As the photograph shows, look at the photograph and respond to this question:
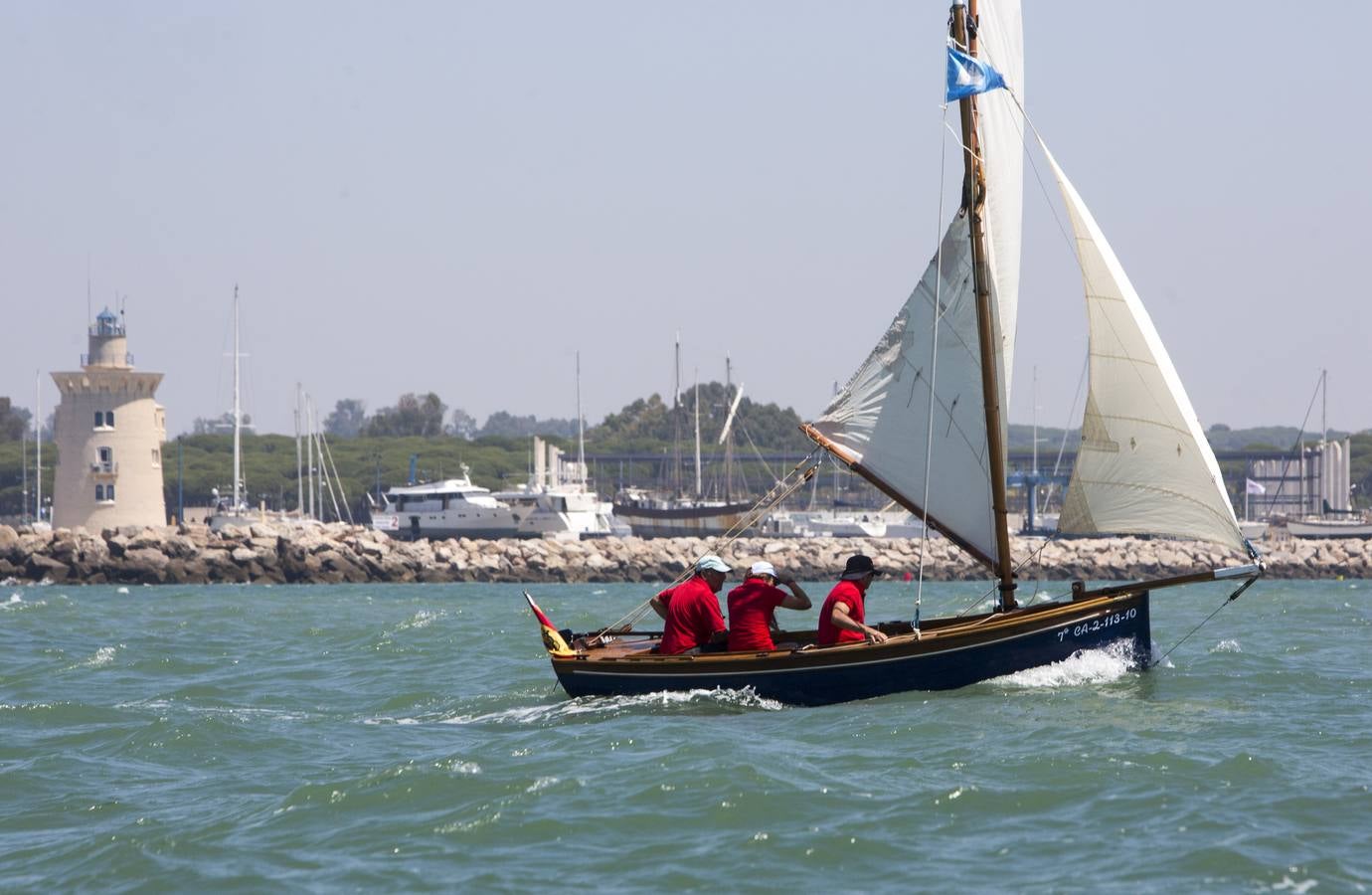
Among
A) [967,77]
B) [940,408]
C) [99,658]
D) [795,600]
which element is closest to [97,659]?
[99,658]

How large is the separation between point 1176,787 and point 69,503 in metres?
63.9

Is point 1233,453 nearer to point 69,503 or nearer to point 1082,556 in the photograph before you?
point 1082,556

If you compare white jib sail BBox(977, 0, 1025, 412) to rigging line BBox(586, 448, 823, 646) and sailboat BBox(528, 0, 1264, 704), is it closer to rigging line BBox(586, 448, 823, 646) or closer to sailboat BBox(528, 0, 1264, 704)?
sailboat BBox(528, 0, 1264, 704)

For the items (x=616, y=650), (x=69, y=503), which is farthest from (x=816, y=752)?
(x=69, y=503)

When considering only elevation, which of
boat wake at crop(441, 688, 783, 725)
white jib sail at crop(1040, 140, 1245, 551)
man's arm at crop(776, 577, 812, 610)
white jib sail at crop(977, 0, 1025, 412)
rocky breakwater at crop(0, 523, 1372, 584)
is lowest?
rocky breakwater at crop(0, 523, 1372, 584)

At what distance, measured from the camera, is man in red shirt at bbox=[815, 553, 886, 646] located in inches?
719

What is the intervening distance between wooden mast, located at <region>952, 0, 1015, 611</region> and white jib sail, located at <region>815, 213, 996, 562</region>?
19 cm

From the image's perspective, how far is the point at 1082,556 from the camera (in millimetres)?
67875

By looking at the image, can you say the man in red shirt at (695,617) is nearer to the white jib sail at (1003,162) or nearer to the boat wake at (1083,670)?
the boat wake at (1083,670)

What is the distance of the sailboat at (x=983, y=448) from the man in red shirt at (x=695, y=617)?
43 centimetres

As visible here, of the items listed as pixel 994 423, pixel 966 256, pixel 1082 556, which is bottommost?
pixel 1082 556

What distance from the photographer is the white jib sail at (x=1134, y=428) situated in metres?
18.4

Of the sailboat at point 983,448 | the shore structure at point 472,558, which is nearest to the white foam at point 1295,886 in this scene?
the sailboat at point 983,448

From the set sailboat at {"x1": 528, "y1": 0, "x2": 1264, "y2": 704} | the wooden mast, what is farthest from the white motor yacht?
the wooden mast
